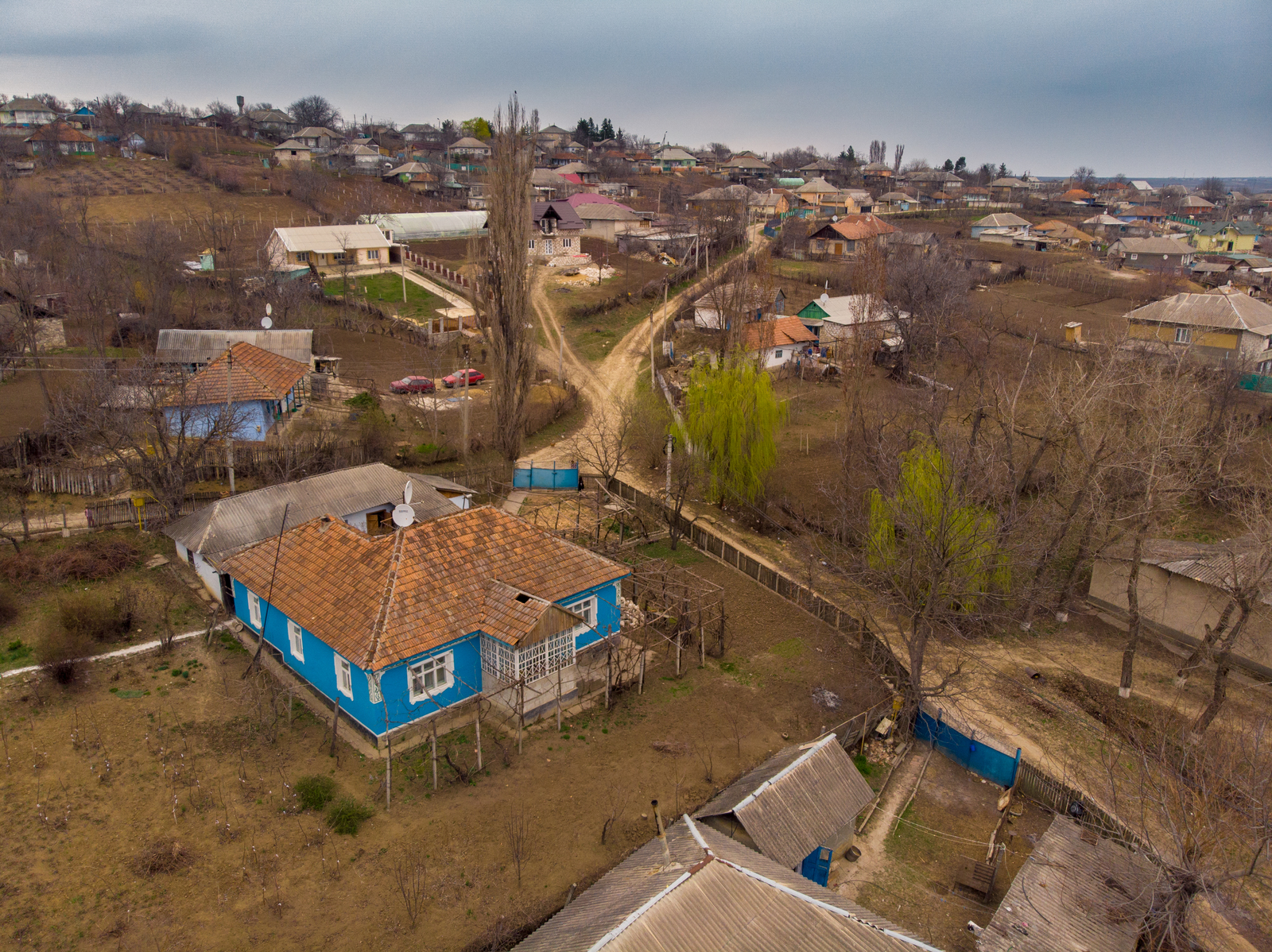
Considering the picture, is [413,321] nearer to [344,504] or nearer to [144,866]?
[344,504]

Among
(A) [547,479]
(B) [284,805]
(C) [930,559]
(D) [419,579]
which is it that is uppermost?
(C) [930,559]

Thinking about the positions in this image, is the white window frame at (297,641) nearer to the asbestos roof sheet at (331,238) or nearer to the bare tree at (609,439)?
the bare tree at (609,439)

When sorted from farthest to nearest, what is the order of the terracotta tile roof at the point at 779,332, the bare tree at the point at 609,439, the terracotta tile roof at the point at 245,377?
the terracotta tile roof at the point at 779,332, the bare tree at the point at 609,439, the terracotta tile roof at the point at 245,377

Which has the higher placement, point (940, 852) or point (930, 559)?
point (930, 559)

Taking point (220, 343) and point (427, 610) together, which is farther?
point (220, 343)

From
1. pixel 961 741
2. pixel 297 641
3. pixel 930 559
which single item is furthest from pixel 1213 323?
pixel 297 641

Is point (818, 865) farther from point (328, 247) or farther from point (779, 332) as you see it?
point (328, 247)

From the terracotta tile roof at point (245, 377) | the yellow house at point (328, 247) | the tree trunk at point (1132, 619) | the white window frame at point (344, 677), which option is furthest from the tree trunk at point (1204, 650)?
the yellow house at point (328, 247)

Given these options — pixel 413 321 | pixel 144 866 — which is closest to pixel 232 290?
pixel 413 321
